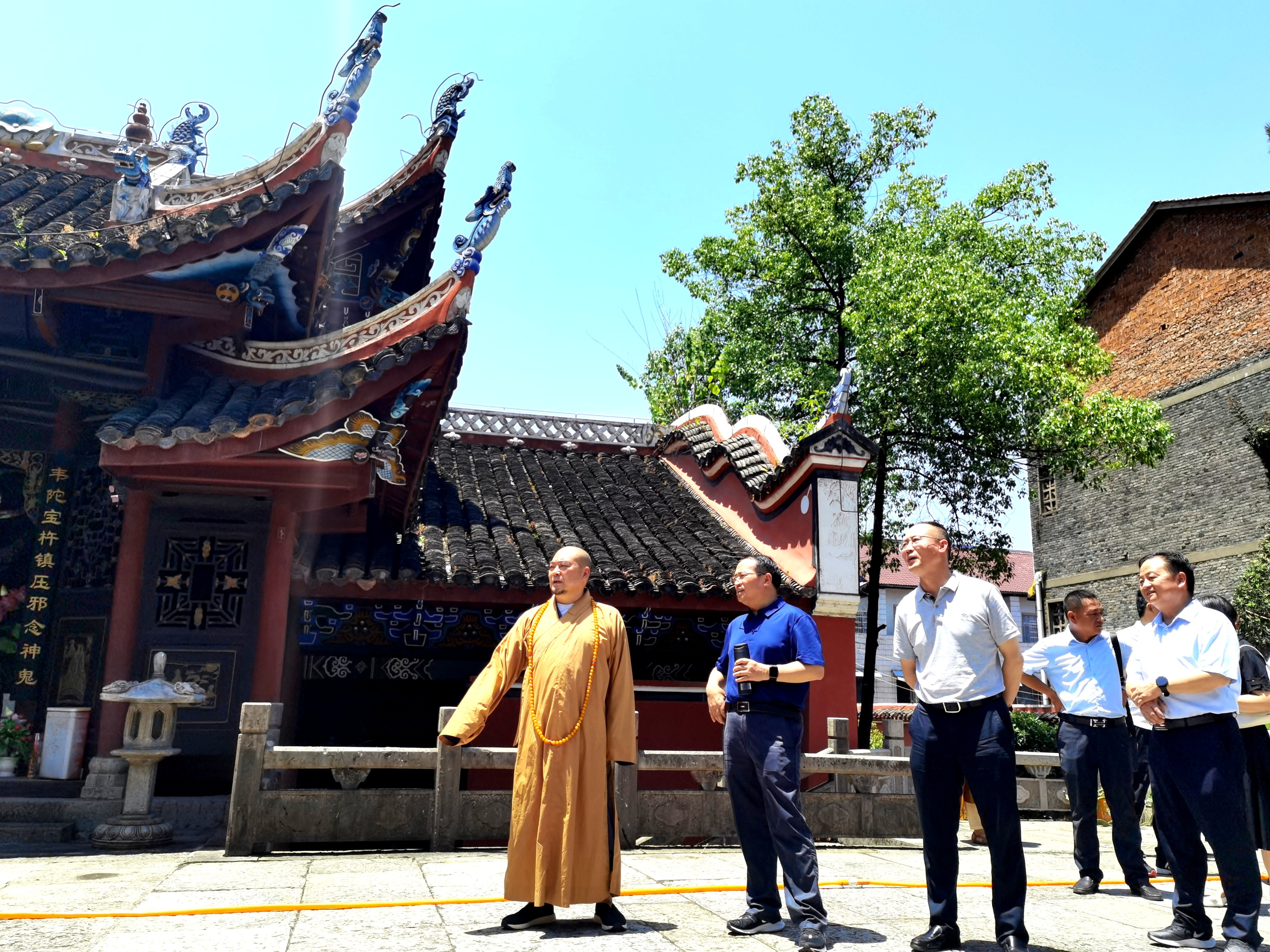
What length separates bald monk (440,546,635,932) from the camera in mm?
4238

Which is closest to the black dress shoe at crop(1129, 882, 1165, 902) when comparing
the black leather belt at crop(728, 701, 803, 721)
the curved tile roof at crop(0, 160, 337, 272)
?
the black leather belt at crop(728, 701, 803, 721)

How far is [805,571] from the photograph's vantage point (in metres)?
9.79

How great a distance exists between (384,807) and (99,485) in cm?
384

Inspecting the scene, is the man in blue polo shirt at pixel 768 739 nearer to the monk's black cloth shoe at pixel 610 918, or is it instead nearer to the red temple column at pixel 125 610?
the monk's black cloth shoe at pixel 610 918

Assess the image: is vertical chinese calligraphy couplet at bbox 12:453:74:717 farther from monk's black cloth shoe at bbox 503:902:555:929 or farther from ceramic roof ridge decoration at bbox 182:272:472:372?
monk's black cloth shoe at bbox 503:902:555:929

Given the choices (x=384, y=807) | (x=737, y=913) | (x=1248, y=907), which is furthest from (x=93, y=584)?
(x=1248, y=907)

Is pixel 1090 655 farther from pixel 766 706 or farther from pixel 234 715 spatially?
pixel 234 715

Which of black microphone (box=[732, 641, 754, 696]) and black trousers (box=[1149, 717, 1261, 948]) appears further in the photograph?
black microphone (box=[732, 641, 754, 696])

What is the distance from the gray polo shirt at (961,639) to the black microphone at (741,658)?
0.73 m


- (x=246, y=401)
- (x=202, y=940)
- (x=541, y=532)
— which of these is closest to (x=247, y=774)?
(x=202, y=940)

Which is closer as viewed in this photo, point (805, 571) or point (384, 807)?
point (384, 807)

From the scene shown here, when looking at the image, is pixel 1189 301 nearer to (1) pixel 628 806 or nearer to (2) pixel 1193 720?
(1) pixel 628 806

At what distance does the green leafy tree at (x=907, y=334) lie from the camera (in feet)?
45.3

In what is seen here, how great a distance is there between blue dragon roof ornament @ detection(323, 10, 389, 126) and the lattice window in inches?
811
